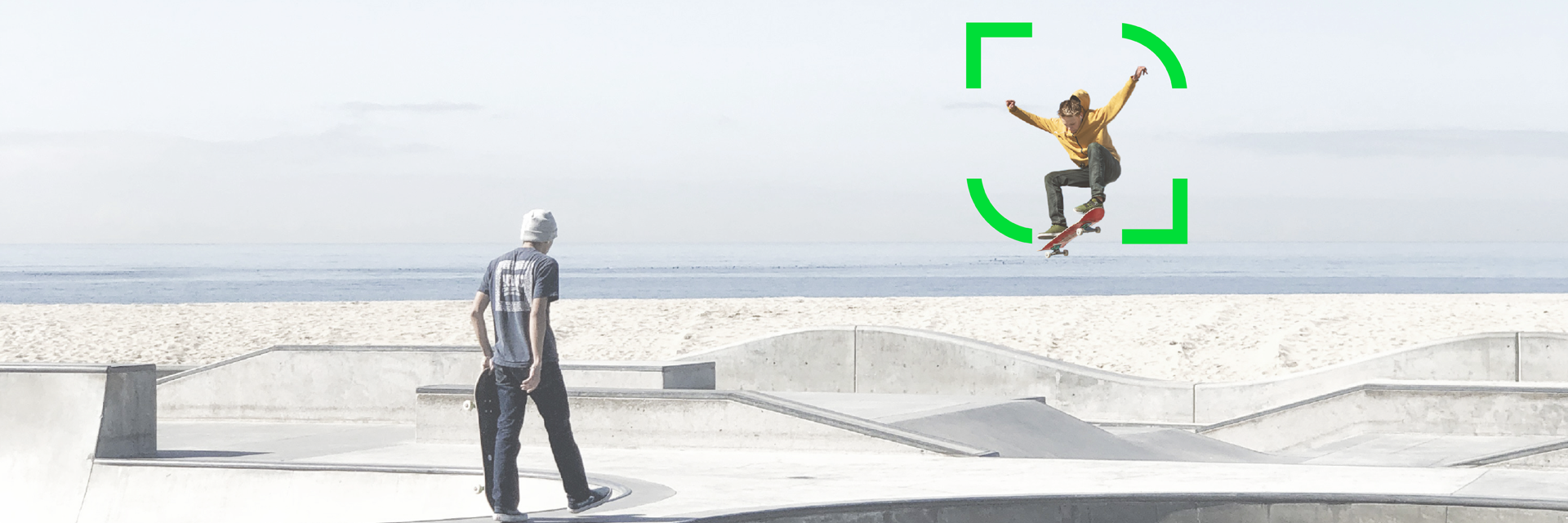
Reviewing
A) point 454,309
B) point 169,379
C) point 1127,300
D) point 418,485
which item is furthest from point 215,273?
point 418,485

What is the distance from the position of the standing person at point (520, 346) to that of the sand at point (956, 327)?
53.9 feet

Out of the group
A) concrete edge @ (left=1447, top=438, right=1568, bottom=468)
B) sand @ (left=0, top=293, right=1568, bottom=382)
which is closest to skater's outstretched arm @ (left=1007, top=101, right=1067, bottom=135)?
concrete edge @ (left=1447, top=438, right=1568, bottom=468)

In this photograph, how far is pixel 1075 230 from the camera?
26.0ft

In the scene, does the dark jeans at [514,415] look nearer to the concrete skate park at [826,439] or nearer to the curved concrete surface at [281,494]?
the concrete skate park at [826,439]

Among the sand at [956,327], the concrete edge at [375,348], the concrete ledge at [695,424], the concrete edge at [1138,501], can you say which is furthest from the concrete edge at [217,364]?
the concrete edge at [1138,501]

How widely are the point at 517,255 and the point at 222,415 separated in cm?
1079

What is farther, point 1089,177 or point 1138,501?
point 1089,177

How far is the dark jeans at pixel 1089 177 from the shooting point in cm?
767

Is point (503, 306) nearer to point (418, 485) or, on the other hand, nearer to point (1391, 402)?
point (418, 485)

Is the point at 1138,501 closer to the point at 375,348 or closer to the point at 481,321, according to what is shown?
the point at 481,321

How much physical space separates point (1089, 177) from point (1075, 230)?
30cm

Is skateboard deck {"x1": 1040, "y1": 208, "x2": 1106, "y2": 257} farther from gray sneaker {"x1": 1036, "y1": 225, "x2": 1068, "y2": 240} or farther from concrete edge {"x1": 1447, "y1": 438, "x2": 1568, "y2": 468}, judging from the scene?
concrete edge {"x1": 1447, "y1": 438, "x2": 1568, "y2": 468}

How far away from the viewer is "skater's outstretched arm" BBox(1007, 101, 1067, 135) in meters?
7.82

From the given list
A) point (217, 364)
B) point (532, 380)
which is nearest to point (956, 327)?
point (217, 364)
